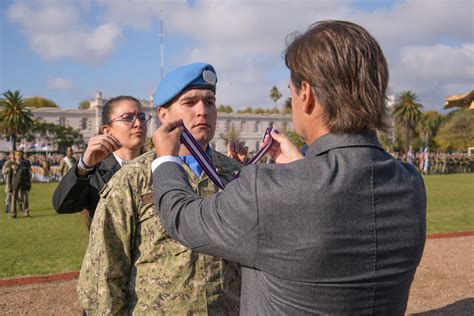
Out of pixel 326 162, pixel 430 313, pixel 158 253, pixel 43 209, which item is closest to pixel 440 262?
pixel 430 313

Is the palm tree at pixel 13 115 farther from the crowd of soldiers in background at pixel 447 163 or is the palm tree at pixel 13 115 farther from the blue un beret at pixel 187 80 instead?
the blue un beret at pixel 187 80

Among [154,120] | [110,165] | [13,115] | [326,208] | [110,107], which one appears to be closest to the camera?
[326,208]

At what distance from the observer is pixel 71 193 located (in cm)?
347

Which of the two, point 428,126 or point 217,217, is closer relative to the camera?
point 217,217

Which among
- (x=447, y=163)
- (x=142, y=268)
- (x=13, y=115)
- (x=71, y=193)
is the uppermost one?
(x=13, y=115)

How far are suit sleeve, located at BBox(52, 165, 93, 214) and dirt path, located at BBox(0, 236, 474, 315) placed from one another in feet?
11.2

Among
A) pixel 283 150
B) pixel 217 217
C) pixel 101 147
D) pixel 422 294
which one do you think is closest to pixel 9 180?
pixel 422 294

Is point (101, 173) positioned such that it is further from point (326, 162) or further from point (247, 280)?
point (326, 162)

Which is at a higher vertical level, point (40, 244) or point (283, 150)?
point (283, 150)

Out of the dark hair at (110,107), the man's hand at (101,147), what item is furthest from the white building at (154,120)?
the man's hand at (101,147)

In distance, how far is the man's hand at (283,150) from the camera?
8.17ft

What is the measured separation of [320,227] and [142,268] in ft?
4.31

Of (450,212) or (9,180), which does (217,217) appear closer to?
(450,212)

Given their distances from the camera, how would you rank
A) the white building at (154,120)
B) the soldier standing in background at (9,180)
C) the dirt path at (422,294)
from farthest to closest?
the white building at (154,120)
the soldier standing in background at (9,180)
the dirt path at (422,294)
